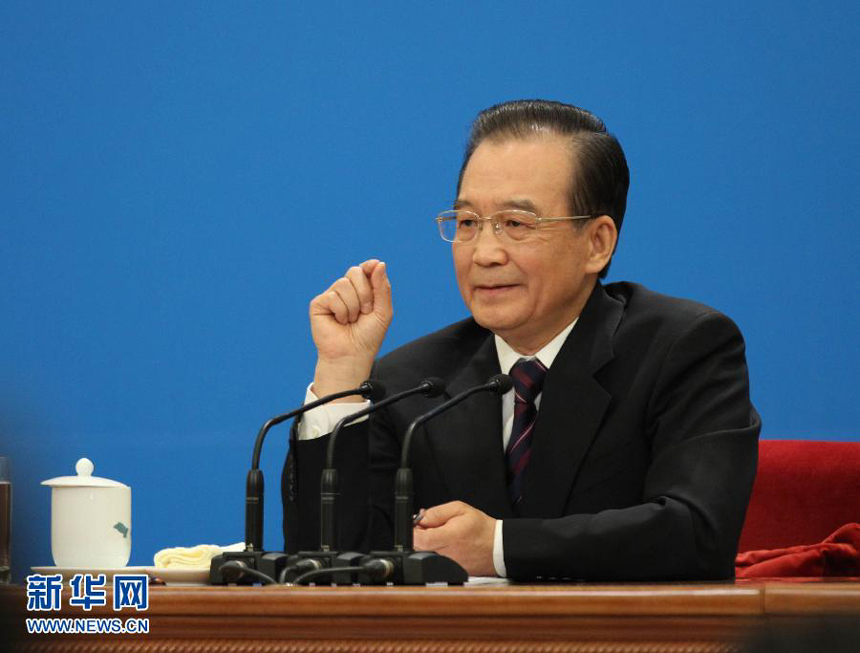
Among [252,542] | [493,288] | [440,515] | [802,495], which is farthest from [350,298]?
[802,495]

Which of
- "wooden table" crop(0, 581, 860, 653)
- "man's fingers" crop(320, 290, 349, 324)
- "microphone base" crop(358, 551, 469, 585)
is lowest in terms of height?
"wooden table" crop(0, 581, 860, 653)

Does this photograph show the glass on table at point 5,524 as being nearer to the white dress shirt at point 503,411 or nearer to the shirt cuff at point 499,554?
the white dress shirt at point 503,411

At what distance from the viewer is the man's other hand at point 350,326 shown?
1.89m

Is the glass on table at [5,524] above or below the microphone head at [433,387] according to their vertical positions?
below

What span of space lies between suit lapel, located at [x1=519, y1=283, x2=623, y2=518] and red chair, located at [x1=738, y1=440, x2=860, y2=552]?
54cm

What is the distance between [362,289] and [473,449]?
315mm

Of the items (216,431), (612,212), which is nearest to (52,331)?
(216,431)

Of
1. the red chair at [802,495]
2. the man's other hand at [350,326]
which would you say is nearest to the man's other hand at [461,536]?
the man's other hand at [350,326]

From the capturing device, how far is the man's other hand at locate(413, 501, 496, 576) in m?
1.51

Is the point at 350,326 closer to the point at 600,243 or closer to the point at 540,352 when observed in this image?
the point at 540,352

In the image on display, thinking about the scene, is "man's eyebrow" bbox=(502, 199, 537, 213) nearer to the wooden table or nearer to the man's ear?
the man's ear

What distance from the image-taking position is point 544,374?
190 cm

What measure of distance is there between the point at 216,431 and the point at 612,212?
4.58 ft

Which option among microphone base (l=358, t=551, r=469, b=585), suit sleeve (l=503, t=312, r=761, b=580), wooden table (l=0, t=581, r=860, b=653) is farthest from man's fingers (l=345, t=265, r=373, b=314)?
wooden table (l=0, t=581, r=860, b=653)
